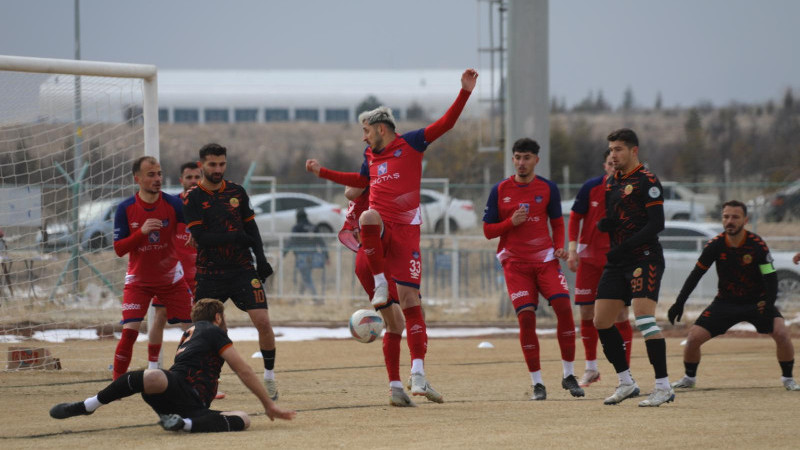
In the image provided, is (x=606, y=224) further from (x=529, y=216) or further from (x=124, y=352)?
(x=124, y=352)

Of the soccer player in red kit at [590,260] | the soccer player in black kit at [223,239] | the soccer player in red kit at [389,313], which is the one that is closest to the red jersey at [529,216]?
the soccer player in red kit at [590,260]

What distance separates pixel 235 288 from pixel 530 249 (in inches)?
107

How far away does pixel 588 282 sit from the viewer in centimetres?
1080

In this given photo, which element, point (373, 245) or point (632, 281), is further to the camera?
point (373, 245)

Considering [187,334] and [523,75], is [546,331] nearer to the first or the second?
[523,75]

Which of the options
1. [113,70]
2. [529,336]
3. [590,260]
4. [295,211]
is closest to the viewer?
[529,336]

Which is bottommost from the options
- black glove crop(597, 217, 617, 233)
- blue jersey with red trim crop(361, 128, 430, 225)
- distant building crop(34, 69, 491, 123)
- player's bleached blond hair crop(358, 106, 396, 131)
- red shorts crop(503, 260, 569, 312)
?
red shorts crop(503, 260, 569, 312)

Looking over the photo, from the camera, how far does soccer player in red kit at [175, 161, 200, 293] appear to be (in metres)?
10.4

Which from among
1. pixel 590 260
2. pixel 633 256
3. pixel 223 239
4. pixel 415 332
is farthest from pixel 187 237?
pixel 633 256

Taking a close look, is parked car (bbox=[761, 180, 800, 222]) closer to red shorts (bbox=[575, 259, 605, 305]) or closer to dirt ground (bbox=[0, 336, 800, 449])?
dirt ground (bbox=[0, 336, 800, 449])

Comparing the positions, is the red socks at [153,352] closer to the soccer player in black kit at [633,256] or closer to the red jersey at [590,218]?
the red jersey at [590,218]

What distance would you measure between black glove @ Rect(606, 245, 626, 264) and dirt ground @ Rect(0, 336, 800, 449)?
3.87ft

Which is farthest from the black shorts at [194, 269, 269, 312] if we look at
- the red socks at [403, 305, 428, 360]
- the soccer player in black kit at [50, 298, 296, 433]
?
the soccer player in black kit at [50, 298, 296, 433]

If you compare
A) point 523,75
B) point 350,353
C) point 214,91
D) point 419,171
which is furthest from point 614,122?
point 419,171
